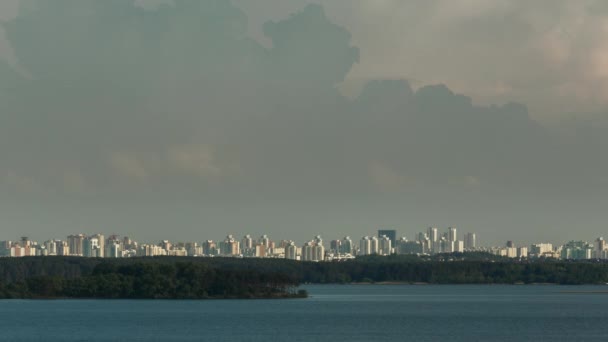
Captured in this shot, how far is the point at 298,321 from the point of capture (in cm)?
12594

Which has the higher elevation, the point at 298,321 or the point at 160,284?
the point at 160,284

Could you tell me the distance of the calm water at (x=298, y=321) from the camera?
105 meters

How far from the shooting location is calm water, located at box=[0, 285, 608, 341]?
105 meters

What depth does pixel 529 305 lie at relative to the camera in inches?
6816

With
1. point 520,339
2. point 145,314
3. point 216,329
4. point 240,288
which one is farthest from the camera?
point 240,288

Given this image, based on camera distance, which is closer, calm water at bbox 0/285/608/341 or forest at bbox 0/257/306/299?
calm water at bbox 0/285/608/341

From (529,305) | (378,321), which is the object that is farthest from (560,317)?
(529,305)

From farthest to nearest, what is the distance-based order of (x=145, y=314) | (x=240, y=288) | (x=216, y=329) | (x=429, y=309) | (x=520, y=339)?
(x=240, y=288)
(x=429, y=309)
(x=145, y=314)
(x=216, y=329)
(x=520, y=339)

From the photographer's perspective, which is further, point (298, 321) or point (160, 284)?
point (160, 284)

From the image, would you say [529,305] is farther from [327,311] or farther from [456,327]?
[456,327]

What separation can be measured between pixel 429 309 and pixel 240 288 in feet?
113

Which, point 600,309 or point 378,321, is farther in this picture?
point 600,309

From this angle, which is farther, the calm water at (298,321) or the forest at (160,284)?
the forest at (160,284)

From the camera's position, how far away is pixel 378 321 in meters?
127
